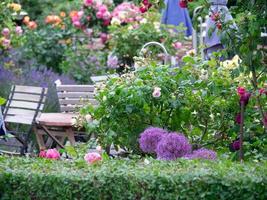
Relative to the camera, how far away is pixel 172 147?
492 cm

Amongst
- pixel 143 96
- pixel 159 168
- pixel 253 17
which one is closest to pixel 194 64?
pixel 143 96

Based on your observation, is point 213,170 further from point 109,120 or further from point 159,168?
point 109,120

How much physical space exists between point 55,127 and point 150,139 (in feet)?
9.01

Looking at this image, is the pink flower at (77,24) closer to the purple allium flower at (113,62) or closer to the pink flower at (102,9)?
the pink flower at (102,9)

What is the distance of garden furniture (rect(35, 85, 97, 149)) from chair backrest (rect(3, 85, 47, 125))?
0.39 ft

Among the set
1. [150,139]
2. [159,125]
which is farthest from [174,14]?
[150,139]

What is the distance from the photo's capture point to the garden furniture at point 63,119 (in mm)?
7402

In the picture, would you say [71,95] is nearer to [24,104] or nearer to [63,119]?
[24,104]

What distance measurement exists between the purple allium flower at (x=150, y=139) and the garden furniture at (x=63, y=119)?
5.68ft

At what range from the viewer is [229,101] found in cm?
566

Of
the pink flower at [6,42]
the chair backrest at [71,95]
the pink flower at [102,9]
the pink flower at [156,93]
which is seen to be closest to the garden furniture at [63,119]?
the chair backrest at [71,95]

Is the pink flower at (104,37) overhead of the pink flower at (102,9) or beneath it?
beneath

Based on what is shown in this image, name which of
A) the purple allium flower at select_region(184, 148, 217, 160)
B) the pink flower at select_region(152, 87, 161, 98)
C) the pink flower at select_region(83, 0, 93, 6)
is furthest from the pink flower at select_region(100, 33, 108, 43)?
the purple allium flower at select_region(184, 148, 217, 160)

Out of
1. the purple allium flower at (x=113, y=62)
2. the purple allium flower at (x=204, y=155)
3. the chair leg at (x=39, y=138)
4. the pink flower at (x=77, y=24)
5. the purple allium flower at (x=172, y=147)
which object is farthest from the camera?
the pink flower at (x=77, y=24)
